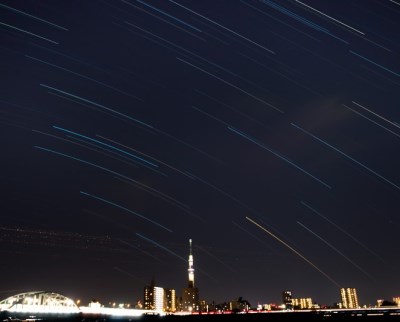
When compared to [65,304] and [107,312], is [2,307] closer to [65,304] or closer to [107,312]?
[65,304]

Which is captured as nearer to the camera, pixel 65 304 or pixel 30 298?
pixel 30 298

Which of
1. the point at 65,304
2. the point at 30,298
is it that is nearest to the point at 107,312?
the point at 65,304

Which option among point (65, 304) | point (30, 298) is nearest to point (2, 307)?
point (30, 298)

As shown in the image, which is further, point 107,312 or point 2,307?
point 107,312

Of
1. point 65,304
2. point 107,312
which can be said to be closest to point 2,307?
point 65,304

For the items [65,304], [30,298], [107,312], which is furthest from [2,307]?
[107,312]

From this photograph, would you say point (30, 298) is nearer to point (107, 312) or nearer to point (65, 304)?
point (65, 304)
